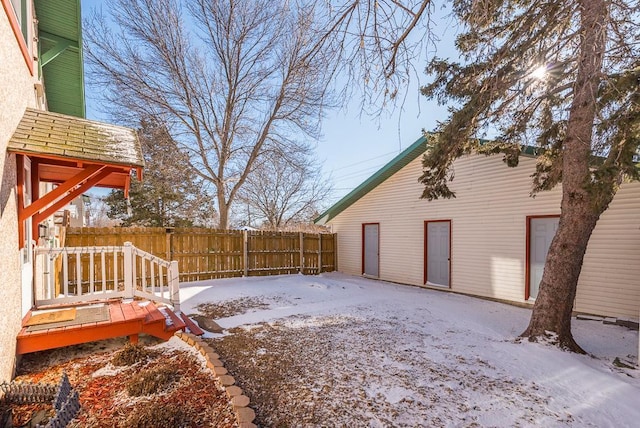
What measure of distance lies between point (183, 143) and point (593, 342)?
1376 cm

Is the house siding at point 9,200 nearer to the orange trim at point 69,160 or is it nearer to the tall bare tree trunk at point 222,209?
the orange trim at point 69,160

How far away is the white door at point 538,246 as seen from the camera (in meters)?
6.57

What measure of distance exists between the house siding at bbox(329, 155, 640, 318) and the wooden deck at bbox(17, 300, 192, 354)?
677 centimetres

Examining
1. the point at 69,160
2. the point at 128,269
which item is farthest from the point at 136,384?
the point at 69,160

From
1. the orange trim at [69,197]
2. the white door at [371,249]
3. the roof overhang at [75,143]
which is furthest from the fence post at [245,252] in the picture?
the orange trim at [69,197]

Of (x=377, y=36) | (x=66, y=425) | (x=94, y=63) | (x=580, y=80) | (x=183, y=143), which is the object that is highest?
(x=94, y=63)

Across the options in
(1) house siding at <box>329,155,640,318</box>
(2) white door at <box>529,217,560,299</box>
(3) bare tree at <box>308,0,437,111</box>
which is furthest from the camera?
(2) white door at <box>529,217,560,299</box>

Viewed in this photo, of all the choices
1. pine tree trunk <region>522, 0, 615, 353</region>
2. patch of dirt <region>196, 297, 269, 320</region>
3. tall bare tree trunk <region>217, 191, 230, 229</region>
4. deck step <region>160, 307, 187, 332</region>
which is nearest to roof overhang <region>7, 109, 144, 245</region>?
deck step <region>160, 307, 187, 332</region>

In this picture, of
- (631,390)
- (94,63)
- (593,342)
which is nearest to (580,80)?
(631,390)

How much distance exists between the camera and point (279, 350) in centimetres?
411

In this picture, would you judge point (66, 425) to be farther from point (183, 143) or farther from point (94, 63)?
point (94, 63)

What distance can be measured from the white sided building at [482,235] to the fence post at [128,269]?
7056mm

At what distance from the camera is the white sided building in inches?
223

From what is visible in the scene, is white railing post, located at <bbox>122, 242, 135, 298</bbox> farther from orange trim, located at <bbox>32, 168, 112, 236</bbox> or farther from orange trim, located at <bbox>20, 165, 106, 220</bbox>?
orange trim, located at <bbox>20, 165, 106, 220</bbox>
